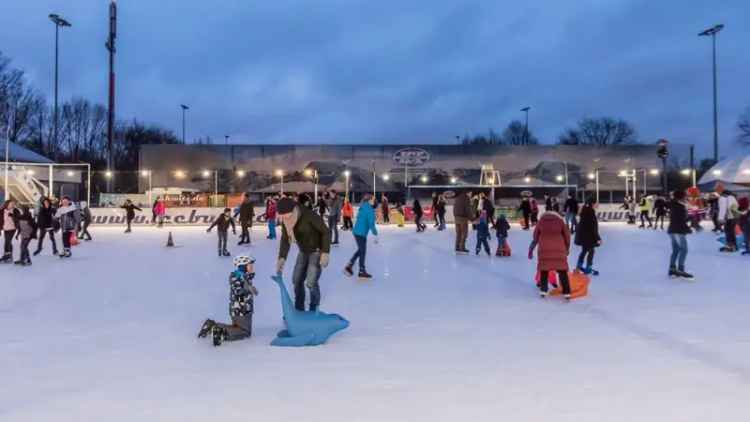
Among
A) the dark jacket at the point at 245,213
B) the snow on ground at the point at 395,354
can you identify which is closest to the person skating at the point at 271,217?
the dark jacket at the point at 245,213

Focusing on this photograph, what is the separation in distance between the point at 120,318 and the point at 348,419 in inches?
155

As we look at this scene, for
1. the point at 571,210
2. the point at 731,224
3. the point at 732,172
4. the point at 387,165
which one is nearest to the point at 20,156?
the point at 387,165

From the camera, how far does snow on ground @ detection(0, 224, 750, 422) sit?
3.52m

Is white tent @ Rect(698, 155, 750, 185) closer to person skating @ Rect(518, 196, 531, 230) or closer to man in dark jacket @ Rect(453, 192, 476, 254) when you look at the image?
person skating @ Rect(518, 196, 531, 230)

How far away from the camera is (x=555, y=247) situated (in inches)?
283

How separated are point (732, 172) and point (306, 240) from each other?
3073 cm

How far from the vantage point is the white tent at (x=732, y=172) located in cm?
2889

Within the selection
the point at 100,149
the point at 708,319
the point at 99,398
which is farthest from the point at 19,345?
the point at 100,149

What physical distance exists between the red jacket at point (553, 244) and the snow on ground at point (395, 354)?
466 millimetres

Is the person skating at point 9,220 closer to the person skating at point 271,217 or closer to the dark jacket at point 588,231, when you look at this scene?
the person skating at point 271,217

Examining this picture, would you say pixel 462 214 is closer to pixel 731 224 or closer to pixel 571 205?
pixel 731 224

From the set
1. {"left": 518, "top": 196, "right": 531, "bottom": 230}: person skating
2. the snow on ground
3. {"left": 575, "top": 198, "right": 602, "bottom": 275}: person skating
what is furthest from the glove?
{"left": 518, "top": 196, "right": 531, "bottom": 230}: person skating

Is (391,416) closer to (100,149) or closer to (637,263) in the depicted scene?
(637,263)

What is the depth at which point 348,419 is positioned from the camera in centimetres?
330
